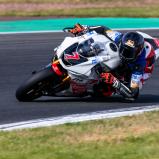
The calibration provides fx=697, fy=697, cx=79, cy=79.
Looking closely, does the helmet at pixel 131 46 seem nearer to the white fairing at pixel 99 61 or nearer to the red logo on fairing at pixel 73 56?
the white fairing at pixel 99 61

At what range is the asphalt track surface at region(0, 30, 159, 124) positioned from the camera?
1104 centimetres

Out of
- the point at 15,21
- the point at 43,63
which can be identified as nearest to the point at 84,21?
the point at 15,21

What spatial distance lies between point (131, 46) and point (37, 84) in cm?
168

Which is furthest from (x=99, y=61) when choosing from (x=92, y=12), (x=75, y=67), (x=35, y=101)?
(x=92, y=12)

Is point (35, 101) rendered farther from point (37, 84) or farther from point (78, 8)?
point (78, 8)

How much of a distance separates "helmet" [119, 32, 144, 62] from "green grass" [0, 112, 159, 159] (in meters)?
1.77

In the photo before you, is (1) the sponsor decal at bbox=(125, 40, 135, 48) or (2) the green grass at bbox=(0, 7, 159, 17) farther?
(2) the green grass at bbox=(0, 7, 159, 17)

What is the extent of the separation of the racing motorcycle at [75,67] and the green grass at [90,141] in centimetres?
187

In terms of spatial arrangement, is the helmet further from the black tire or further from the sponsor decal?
the black tire

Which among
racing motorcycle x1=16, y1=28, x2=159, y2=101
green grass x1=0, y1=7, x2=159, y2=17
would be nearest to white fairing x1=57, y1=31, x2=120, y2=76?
racing motorcycle x1=16, y1=28, x2=159, y2=101

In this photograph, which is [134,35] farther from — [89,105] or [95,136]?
[95,136]

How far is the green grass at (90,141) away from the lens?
7.28 meters

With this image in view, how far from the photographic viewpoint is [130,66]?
1185 centimetres

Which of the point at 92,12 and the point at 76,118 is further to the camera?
the point at 92,12
